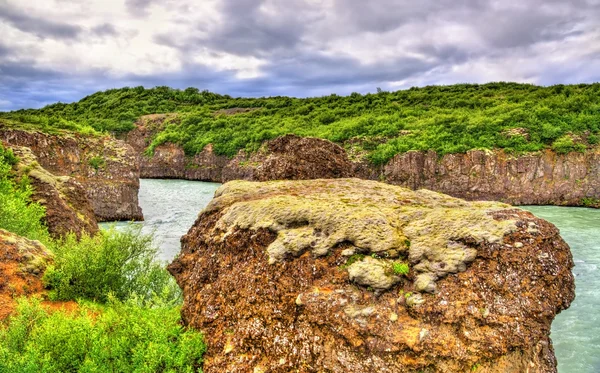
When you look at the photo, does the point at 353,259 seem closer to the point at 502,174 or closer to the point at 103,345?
the point at 103,345

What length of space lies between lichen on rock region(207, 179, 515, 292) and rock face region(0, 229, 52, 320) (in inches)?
179

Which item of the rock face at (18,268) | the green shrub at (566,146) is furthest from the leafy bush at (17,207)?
the green shrub at (566,146)

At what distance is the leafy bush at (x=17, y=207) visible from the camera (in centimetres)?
1160

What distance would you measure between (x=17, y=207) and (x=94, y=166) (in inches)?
530

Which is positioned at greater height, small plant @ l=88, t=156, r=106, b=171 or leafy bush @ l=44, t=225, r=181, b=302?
small plant @ l=88, t=156, r=106, b=171

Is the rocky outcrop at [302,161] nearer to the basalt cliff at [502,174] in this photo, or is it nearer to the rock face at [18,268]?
the rock face at [18,268]

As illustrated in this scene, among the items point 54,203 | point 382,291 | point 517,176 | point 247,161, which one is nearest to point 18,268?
point 54,203

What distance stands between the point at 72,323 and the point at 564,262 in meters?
6.91

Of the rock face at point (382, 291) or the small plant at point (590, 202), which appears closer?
the rock face at point (382, 291)

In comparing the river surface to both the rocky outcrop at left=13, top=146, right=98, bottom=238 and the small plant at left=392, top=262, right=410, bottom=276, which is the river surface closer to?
the rocky outcrop at left=13, top=146, right=98, bottom=238

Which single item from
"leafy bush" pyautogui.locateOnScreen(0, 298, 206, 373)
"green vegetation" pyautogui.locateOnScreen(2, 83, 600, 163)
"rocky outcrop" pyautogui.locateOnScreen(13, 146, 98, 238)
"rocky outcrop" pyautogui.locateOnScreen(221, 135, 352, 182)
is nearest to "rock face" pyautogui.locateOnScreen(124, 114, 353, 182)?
"rocky outcrop" pyautogui.locateOnScreen(221, 135, 352, 182)

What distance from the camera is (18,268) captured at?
886 cm

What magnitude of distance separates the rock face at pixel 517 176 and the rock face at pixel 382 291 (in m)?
27.1

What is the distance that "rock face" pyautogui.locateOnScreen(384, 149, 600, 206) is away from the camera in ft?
96.8
